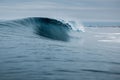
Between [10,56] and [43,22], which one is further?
[43,22]

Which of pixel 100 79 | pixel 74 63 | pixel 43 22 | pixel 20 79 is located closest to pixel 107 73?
pixel 100 79

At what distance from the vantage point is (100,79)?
174 inches

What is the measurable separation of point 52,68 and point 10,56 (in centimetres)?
164

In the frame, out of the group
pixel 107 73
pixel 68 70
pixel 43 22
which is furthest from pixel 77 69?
pixel 43 22

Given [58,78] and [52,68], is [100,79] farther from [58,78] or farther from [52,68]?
[52,68]

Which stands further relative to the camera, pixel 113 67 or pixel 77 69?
pixel 113 67

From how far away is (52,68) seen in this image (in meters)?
5.18

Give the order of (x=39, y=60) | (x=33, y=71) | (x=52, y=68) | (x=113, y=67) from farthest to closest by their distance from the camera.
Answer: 1. (x=39, y=60)
2. (x=113, y=67)
3. (x=52, y=68)
4. (x=33, y=71)

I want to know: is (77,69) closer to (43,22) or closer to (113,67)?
(113,67)

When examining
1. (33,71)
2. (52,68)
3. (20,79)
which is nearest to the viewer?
(20,79)

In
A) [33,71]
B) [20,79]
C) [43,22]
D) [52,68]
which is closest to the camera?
[20,79]

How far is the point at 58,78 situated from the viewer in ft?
14.2

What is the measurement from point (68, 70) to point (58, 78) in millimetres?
735

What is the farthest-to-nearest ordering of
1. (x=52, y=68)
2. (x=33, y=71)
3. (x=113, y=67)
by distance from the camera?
(x=113, y=67)
(x=52, y=68)
(x=33, y=71)
